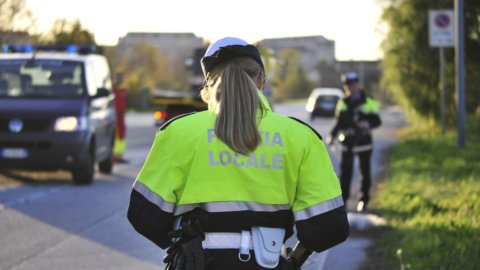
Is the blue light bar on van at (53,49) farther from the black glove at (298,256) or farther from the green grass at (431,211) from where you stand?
the black glove at (298,256)

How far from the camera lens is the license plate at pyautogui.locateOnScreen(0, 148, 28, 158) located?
13492mm

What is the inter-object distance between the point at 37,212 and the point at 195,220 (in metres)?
7.89

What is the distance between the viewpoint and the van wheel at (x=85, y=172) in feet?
44.9

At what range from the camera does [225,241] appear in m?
3.49

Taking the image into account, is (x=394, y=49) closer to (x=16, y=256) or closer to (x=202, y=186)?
(x=16, y=256)

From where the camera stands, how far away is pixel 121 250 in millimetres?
8859

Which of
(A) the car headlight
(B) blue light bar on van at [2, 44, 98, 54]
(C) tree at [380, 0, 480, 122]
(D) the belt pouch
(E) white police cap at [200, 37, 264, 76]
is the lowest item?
(C) tree at [380, 0, 480, 122]

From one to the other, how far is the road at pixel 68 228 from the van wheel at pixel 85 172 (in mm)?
147

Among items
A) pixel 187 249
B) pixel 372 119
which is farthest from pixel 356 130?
pixel 187 249

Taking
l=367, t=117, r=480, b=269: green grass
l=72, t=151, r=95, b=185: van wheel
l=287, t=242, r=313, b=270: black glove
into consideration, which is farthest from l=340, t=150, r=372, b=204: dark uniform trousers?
l=287, t=242, r=313, b=270: black glove

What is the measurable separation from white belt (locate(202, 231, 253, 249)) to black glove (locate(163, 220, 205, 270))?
0.03 meters

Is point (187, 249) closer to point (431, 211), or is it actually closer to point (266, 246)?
point (266, 246)

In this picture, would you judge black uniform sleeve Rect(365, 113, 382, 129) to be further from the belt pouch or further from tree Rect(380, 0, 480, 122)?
tree Rect(380, 0, 480, 122)

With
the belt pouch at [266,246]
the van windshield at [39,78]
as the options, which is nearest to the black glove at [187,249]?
the belt pouch at [266,246]
